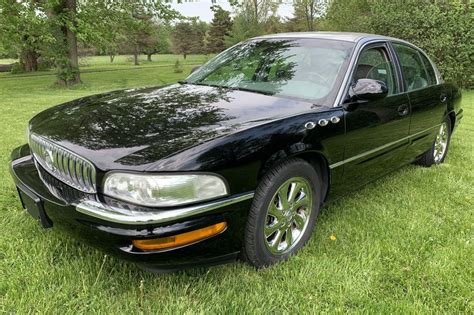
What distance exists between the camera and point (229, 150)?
7.00 ft

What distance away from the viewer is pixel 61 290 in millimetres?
2238

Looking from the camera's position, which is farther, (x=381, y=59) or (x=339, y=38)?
(x=381, y=59)

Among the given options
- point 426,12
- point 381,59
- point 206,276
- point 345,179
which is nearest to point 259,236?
point 206,276

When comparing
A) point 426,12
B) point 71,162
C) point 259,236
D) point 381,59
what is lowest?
point 259,236

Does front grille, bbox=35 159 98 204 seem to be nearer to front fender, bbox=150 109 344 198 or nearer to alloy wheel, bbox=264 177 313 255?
front fender, bbox=150 109 344 198

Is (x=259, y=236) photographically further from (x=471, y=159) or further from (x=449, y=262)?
(x=471, y=159)

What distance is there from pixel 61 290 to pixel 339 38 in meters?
2.86

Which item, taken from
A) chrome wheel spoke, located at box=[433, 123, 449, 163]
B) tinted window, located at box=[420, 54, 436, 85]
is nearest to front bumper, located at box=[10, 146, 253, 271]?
tinted window, located at box=[420, 54, 436, 85]

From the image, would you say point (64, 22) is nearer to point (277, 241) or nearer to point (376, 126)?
point (376, 126)

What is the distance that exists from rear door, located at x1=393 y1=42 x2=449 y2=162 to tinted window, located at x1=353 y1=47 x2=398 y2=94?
0.20 meters

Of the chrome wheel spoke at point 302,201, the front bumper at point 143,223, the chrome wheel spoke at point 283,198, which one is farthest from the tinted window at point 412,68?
the front bumper at point 143,223

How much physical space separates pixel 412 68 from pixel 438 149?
133cm

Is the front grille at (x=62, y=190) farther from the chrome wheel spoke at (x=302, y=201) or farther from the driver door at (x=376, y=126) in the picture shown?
the driver door at (x=376, y=126)

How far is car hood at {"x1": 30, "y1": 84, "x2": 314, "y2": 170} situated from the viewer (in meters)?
2.09
